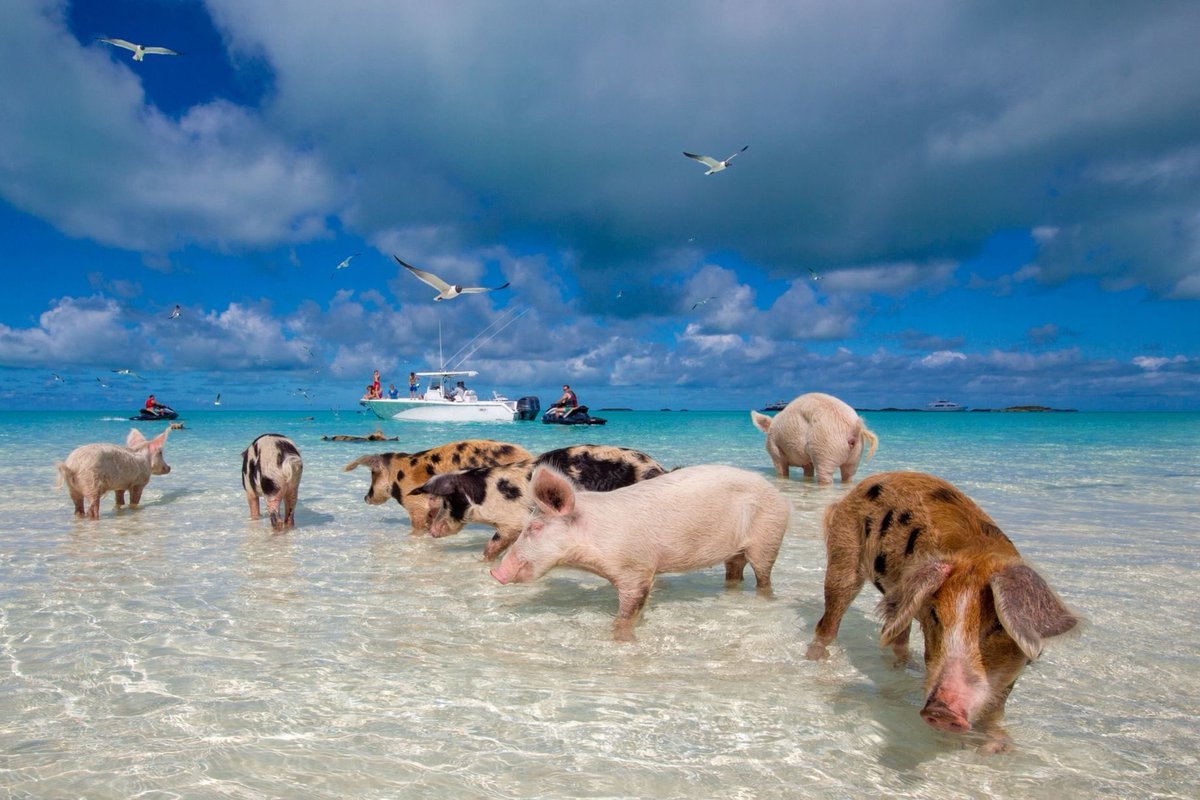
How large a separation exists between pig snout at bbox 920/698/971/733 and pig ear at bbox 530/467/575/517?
2816mm

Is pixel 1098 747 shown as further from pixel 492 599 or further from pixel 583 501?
pixel 492 599

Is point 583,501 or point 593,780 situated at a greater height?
point 583,501

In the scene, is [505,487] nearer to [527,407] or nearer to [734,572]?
[734,572]

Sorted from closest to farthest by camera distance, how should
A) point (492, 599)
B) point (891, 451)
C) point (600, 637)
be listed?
point (600, 637), point (492, 599), point (891, 451)

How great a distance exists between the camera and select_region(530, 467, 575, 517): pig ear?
496cm

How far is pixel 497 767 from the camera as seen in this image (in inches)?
125

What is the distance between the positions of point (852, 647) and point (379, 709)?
3156mm

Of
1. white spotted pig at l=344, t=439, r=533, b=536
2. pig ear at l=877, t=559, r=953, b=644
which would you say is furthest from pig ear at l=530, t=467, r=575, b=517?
white spotted pig at l=344, t=439, r=533, b=536

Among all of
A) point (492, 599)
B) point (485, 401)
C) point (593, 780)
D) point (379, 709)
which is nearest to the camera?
point (593, 780)

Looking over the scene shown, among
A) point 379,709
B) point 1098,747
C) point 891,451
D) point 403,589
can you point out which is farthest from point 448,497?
point 891,451

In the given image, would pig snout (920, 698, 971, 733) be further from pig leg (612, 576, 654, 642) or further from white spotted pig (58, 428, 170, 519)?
white spotted pig (58, 428, 170, 519)

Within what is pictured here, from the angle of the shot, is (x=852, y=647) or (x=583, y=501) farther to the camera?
(x=583, y=501)

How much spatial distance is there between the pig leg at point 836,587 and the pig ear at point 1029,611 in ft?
4.91

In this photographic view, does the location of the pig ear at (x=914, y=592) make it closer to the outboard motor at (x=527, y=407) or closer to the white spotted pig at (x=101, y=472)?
the white spotted pig at (x=101, y=472)
